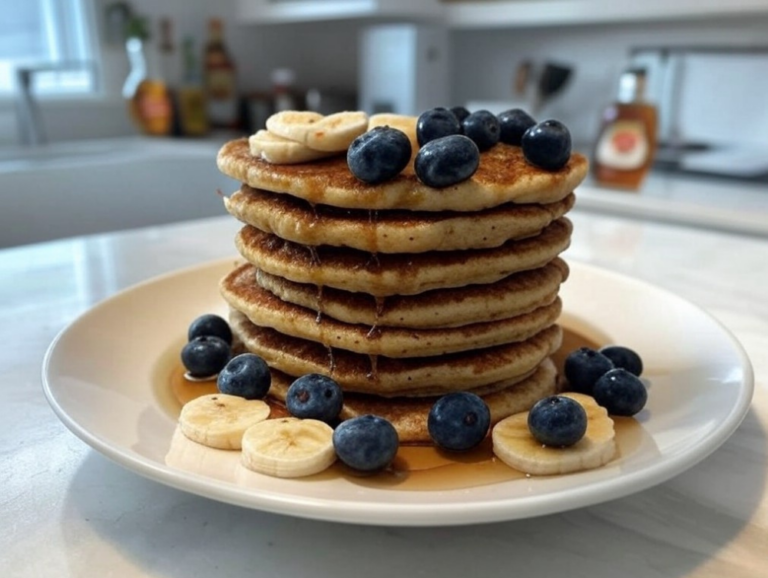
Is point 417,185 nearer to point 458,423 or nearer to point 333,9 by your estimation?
point 458,423

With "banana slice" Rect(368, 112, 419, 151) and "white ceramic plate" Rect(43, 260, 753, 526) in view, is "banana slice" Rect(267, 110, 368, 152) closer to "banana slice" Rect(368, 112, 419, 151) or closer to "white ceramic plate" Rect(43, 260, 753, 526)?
"banana slice" Rect(368, 112, 419, 151)

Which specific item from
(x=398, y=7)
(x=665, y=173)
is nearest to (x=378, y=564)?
(x=665, y=173)

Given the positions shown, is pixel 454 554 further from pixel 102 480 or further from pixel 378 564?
pixel 102 480

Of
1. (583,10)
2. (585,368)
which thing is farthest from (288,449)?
(583,10)

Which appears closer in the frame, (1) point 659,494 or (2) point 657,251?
(1) point 659,494

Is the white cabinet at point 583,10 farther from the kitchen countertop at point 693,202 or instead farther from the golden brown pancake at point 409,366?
the golden brown pancake at point 409,366

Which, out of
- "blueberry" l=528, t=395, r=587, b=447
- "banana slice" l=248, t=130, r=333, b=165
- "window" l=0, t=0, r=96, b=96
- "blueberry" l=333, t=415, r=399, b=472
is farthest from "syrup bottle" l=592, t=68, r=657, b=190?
"window" l=0, t=0, r=96, b=96

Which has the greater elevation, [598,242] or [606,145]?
[606,145]
